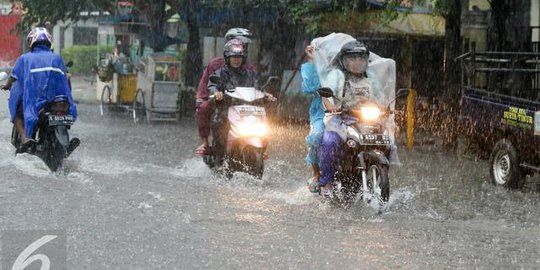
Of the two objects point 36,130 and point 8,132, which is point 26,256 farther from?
point 8,132

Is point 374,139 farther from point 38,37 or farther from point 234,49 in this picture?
point 38,37

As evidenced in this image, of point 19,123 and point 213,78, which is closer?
point 213,78

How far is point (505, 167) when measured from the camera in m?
12.1

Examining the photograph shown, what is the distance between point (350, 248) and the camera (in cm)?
761

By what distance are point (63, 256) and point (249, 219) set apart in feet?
7.12

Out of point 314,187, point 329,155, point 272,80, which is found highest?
point 272,80

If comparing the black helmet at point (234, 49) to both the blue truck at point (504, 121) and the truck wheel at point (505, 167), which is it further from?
the truck wheel at point (505, 167)

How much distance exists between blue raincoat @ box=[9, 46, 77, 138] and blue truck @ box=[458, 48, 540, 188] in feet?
16.2

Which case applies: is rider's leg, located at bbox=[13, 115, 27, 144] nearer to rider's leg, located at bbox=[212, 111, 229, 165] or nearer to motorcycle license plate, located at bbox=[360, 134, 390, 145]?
rider's leg, located at bbox=[212, 111, 229, 165]

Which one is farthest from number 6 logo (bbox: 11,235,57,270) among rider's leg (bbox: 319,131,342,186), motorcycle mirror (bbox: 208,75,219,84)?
motorcycle mirror (bbox: 208,75,219,84)

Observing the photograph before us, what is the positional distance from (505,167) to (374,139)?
329cm

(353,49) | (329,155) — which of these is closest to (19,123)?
(329,155)

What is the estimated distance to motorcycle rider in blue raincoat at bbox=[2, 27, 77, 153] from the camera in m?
11.7

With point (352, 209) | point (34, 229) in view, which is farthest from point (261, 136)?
point (34, 229)
